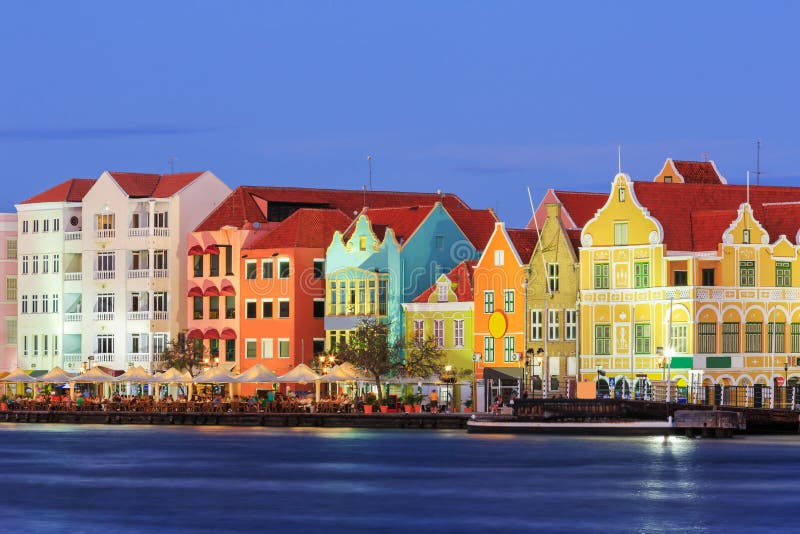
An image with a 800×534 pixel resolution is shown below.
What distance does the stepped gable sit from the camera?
440 ft

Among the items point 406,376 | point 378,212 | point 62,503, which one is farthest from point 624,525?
point 378,212

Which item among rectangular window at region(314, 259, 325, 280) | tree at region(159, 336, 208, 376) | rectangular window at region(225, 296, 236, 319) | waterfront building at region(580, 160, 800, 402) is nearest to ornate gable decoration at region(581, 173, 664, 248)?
waterfront building at region(580, 160, 800, 402)

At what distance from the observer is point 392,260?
15062cm

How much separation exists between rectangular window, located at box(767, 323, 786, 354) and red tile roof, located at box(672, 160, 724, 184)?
1795 cm

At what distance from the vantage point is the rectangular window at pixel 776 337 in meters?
133

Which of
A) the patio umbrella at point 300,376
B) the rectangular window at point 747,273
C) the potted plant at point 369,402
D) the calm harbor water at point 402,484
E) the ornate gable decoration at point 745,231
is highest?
the ornate gable decoration at point 745,231

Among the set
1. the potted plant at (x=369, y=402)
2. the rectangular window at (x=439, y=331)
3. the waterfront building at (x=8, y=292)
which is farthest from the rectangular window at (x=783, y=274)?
the waterfront building at (x=8, y=292)

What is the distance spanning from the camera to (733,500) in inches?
3307

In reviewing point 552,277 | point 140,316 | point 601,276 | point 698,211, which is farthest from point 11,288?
point 698,211

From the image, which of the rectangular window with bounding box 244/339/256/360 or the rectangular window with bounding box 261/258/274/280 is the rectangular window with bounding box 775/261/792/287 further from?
the rectangular window with bounding box 244/339/256/360

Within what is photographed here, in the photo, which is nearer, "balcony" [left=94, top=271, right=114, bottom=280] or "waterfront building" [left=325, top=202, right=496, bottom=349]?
"waterfront building" [left=325, top=202, right=496, bottom=349]

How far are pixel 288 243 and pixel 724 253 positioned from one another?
3527 centimetres

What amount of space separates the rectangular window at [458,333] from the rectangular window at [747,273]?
67.4 feet

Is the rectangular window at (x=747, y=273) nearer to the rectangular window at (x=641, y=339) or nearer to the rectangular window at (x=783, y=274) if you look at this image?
the rectangular window at (x=783, y=274)
